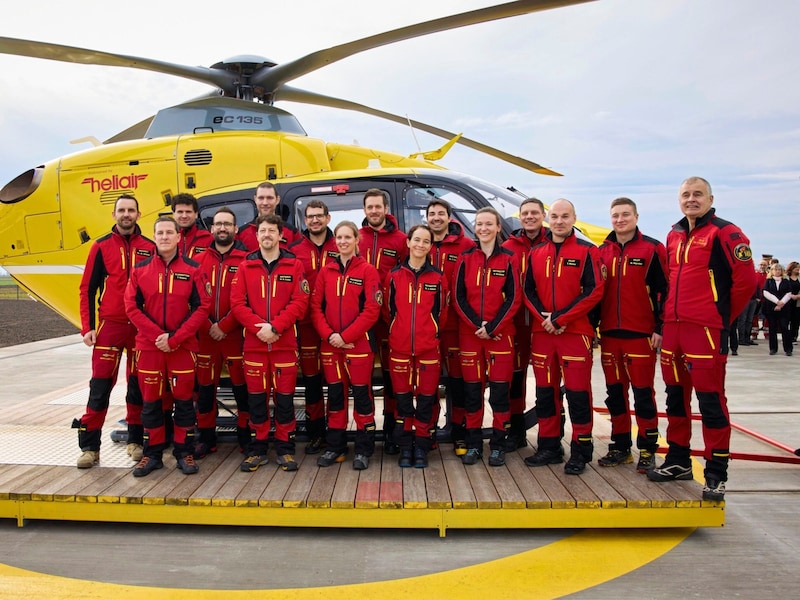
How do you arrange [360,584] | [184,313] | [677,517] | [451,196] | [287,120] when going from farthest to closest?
[287,120]
[451,196]
[184,313]
[677,517]
[360,584]

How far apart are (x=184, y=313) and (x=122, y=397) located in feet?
14.9

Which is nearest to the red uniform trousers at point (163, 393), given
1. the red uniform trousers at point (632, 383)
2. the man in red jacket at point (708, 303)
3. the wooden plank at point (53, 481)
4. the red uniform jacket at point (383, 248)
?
the wooden plank at point (53, 481)

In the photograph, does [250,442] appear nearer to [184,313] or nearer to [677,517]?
Answer: [184,313]

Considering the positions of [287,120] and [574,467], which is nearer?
[574,467]

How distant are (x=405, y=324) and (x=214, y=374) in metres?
1.60

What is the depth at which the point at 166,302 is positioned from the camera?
13.1ft

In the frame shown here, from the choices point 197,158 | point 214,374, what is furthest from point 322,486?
point 197,158

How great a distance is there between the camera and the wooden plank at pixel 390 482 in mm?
3566

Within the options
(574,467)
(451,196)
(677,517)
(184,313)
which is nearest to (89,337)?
(184,313)

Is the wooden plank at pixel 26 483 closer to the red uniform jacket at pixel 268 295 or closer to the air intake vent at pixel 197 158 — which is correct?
the red uniform jacket at pixel 268 295

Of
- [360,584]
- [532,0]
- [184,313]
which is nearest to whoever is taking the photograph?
[360,584]

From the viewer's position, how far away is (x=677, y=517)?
3580mm

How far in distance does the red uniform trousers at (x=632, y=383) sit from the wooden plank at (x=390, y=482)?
170cm

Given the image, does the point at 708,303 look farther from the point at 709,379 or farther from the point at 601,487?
the point at 601,487
